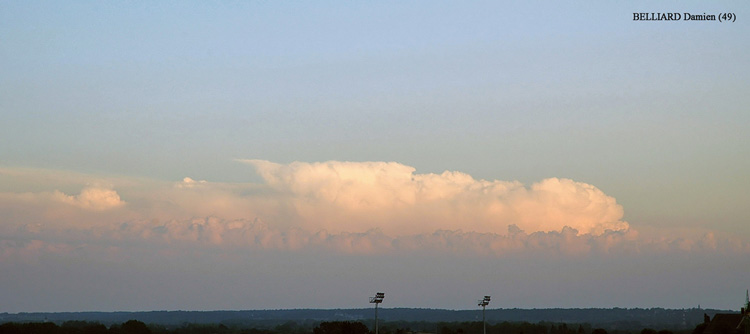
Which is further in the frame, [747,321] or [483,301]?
[483,301]

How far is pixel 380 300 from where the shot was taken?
16950cm

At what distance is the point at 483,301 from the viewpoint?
200m

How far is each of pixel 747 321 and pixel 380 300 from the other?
63252 millimetres

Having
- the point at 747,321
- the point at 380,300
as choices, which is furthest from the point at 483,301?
the point at 747,321

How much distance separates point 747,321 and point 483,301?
A: 174 feet

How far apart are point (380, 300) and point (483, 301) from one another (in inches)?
1468

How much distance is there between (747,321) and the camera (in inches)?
6575

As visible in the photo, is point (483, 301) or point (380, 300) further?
point (483, 301)

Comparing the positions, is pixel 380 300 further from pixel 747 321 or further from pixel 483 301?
pixel 747 321
